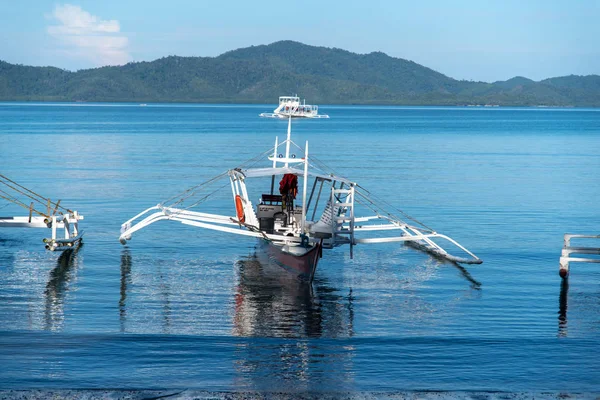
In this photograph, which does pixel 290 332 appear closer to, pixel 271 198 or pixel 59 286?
pixel 59 286

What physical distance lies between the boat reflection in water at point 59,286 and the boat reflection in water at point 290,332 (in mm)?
4486

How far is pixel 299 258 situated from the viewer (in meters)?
26.0

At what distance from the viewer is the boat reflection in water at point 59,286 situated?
20531mm

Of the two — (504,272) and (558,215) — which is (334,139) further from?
(504,272)

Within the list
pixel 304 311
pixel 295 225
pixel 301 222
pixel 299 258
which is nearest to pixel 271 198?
pixel 295 225

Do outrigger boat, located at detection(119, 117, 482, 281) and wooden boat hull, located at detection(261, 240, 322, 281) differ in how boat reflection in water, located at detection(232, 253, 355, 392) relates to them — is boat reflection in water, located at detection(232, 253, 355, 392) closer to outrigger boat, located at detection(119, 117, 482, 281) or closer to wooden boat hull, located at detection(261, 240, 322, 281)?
wooden boat hull, located at detection(261, 240, 322, 281)

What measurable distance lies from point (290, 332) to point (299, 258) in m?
6.36

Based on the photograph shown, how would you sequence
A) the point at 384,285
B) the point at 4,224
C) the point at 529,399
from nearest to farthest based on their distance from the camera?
the point at 529,399 → the point at 384,285 → the point at 4,224

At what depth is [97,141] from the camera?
336 ft

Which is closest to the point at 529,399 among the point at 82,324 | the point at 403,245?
the point at 82,324

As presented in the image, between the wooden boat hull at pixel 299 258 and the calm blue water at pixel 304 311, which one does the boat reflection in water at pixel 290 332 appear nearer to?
the calm blue water at pixel 304 311

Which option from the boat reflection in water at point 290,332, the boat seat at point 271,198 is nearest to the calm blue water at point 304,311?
the boat reflection in water at point 290,332

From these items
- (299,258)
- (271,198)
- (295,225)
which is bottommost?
(299,258)

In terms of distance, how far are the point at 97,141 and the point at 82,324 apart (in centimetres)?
8521
